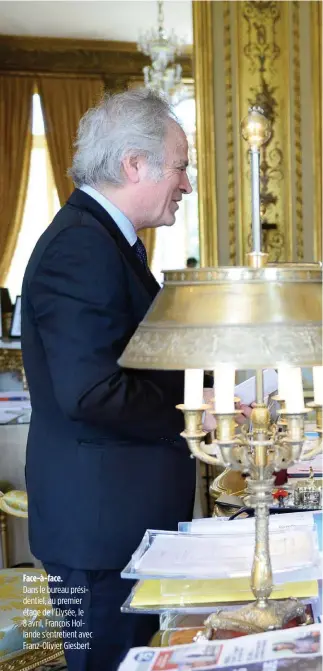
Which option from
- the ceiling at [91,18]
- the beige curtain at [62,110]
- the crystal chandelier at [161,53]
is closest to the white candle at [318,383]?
the crystal chandelier at [161,53]

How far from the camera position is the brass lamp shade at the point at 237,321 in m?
0.93

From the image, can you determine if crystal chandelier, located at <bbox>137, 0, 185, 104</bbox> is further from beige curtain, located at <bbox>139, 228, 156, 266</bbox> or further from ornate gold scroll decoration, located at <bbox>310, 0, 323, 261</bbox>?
ornate gold scroll decoration, located at <bbox>310, 0, 323, 261</bbox>

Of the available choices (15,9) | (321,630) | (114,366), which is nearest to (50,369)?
(114,366)

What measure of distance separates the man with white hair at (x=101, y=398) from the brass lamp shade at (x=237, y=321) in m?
0.39

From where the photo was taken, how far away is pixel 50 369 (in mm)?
1390

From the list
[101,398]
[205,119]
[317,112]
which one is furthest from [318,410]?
[317,112]

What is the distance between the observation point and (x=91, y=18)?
7406mm

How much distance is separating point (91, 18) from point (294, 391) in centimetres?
705

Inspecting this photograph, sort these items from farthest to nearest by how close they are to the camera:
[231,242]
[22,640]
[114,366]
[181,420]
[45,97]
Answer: [45,97]
[231,242]
[22,640]
[181,420]
[114,366]

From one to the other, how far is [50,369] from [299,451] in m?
0.51

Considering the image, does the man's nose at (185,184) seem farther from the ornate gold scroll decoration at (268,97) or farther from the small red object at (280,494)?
the ornate gold scroll decoration at (268,97)

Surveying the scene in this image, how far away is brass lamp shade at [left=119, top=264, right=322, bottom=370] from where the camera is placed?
0.93 metres

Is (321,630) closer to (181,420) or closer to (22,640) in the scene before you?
(181,420)

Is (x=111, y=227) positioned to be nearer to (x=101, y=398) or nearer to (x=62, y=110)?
(x=101, y=398)
